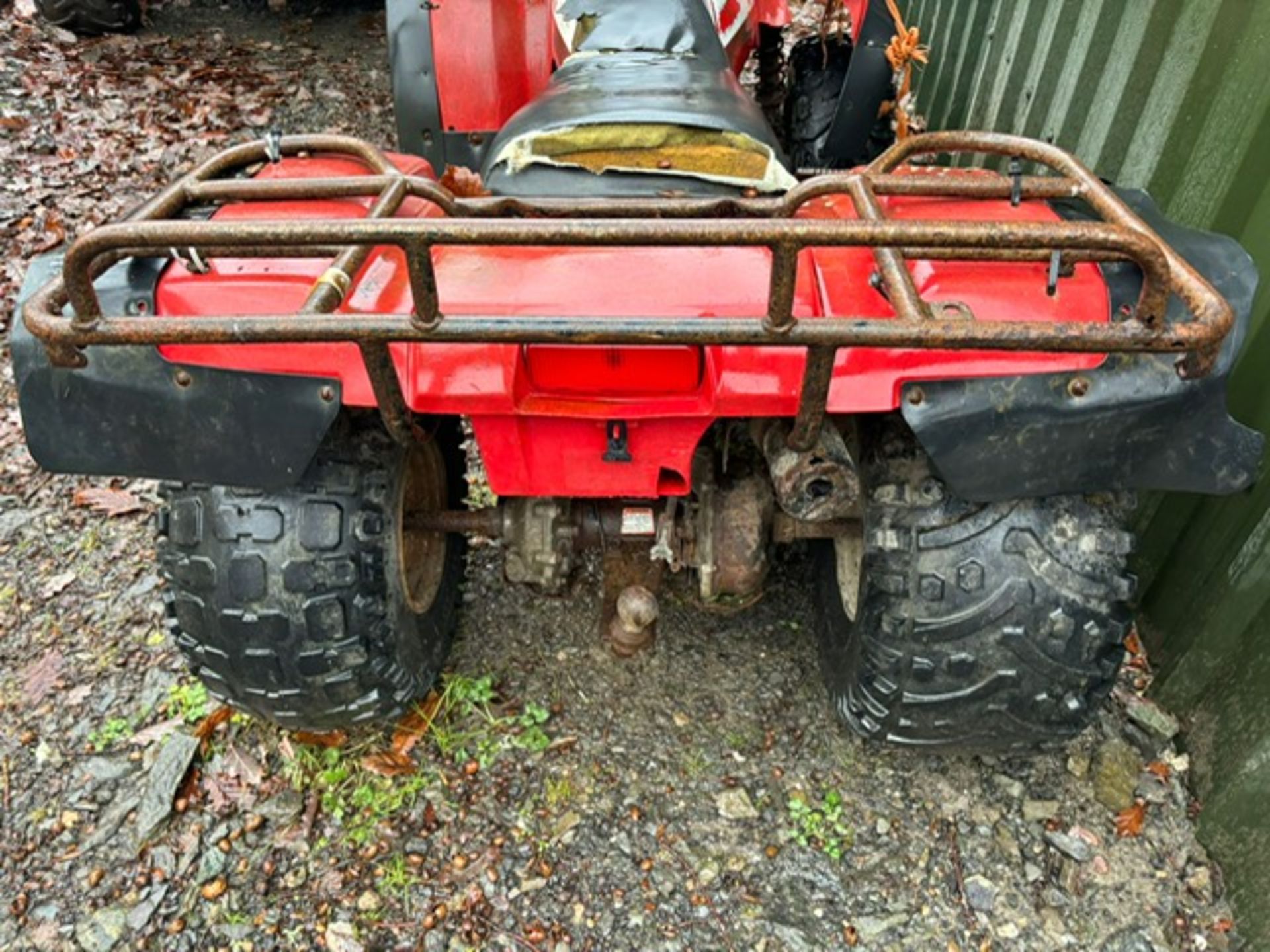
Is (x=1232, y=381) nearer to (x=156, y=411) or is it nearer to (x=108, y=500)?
(x=156, y=411)

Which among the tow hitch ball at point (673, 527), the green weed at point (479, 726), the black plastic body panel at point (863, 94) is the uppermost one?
the black plastic body panel at point (863, 94)

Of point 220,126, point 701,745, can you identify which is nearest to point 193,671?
point 701,745

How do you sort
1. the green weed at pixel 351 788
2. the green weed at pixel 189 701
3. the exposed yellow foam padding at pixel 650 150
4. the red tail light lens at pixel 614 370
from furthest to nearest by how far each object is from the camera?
the green weed at pixel 189 701, the green weed at pixel 351 788, the exposed yellow foam padding at pixel 650 150, the red tail light lens at pixel 614 370

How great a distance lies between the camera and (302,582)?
203 cm

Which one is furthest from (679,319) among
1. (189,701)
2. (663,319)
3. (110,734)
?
(110,734)

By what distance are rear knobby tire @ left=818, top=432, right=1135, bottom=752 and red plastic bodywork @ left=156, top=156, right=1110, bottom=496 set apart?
1.00 ft

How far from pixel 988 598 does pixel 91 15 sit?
7.19 metres

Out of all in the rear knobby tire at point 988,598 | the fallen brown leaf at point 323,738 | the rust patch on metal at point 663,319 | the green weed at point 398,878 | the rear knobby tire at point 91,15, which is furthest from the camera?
the rear knobby tire at point 91,15

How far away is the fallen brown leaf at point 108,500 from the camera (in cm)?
348

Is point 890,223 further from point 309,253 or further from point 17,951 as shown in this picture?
point 17,951

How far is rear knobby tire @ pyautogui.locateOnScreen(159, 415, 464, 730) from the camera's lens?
201 cm

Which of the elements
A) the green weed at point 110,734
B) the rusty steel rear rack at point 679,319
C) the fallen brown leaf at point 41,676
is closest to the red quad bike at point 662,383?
the rusty steel rear rack at point 679,319

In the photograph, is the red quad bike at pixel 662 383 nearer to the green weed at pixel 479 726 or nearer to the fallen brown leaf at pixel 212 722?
the green weed at pixel 479 726

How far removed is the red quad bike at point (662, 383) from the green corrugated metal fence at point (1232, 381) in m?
0.52
